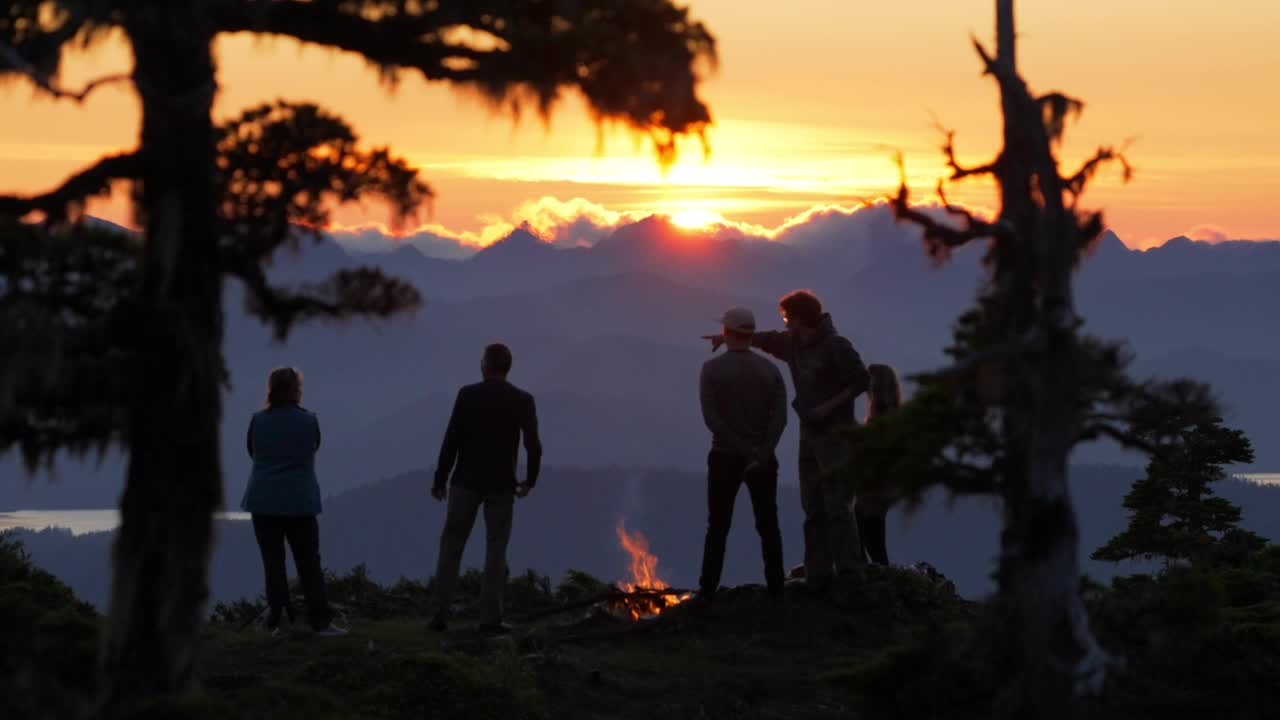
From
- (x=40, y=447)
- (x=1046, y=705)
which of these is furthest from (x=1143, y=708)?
(x=40, y=447)

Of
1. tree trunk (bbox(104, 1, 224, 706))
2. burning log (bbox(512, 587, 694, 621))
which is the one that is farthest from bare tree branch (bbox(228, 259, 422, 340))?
burning log (bbox(512, 587, 694, 621))

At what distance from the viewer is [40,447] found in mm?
8062

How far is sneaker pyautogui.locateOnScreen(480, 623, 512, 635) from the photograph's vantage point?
13.7 meters

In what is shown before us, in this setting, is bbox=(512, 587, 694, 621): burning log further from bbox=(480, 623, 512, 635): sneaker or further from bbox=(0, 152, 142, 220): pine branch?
bbox=(0, 152, 142, 220): pine branch

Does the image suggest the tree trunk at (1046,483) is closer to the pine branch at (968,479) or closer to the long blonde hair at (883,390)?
the pine branch at (968,479)

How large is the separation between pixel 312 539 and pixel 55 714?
641 cm

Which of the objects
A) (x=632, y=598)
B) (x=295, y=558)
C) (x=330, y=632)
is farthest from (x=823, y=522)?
(x=295, y=558)

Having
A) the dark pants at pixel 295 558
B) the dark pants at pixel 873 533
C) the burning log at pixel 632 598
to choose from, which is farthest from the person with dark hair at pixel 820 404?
the dark pants at pixel 295 558

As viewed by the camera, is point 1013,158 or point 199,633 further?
point 1013,158

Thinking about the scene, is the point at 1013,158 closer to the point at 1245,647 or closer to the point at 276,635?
the point at 1245,647

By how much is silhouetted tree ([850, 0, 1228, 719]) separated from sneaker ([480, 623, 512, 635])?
6131 millimetres

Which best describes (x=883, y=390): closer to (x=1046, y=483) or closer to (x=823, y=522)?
(x=823, y=522)

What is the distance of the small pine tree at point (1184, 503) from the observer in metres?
18.7

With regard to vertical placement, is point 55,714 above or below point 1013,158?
below
